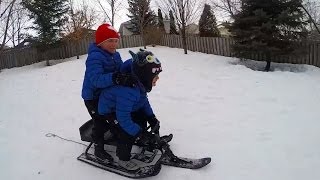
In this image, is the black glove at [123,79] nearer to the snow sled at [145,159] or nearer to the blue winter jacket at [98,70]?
the blue winter jacket at [98,70]

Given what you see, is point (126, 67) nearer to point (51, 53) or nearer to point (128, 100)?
point (128, 100)

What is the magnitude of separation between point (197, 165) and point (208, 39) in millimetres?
14345

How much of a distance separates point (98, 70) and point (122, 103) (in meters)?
0.57

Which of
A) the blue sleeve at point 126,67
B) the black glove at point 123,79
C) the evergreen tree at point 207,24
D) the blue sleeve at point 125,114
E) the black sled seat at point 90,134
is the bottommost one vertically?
the black sled seat at point 90,134

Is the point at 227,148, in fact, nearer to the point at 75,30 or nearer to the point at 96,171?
the point at 96,171

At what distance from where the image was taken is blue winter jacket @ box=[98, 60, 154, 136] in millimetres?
3939

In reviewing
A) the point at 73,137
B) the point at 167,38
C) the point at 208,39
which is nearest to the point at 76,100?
the point at 73,137

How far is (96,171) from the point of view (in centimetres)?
432

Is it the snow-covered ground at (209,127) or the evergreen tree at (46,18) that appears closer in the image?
the snow-covered ground at (209,127)

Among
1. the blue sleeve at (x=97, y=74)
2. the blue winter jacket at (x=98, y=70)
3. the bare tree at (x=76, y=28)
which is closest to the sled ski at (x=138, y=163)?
the blue winter jacket at (x=98, y=70)

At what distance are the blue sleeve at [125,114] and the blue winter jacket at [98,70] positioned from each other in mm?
268

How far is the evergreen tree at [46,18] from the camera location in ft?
71.2

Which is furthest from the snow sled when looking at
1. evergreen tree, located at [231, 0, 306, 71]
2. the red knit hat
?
evergreen tree, located at [231, 0, 306, 71]

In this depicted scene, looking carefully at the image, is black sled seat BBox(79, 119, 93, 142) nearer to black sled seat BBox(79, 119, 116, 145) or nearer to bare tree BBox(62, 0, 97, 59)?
black sled seat BBox(79, 119, 116, 145)
